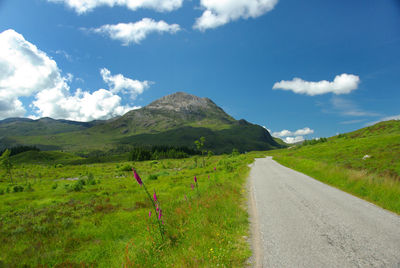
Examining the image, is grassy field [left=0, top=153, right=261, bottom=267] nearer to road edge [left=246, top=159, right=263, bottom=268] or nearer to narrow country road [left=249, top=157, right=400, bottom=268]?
road edge [left=246, top=159, right=263, bottom=268]

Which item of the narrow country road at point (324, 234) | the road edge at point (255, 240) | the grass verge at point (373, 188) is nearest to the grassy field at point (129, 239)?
the road edge at point (255, 240)

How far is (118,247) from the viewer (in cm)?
763

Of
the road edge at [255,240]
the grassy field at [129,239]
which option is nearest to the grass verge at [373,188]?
the road edge at [255,240]

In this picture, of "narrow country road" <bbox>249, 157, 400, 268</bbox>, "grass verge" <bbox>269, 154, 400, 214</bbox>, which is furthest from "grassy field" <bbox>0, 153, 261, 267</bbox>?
"grass verge" <bbox>269, 154, 400, 214</bbox>

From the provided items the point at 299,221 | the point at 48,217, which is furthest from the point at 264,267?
the point at 48,217

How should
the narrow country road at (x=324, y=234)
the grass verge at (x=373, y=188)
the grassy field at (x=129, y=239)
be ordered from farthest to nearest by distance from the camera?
1. the grass verge at (x=373, y=188)
2. the grassy field at (x=129, y=239)
3. the narrow country road at (x=324, y=234)

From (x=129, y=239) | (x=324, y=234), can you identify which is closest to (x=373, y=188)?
(x=324, y=234)

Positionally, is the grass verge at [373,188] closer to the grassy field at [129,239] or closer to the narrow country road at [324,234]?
the narrow country road at [324,234]

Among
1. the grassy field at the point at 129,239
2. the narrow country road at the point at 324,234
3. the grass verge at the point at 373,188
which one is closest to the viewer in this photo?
the narrow country road at the point at 324,234

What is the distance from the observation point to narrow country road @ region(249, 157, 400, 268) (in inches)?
196

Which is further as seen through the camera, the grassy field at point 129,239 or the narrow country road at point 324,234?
the grassy field at point 129,239

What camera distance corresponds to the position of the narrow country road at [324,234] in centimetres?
497

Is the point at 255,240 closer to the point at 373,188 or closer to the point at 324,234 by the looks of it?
the point at 324,234

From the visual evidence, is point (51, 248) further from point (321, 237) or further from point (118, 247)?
point (321, 237)
